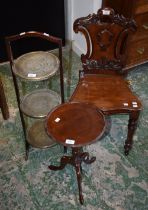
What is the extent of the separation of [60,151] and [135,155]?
73cm

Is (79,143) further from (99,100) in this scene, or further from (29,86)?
(29,86)

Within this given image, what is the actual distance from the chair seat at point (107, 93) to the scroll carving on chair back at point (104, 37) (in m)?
0.10

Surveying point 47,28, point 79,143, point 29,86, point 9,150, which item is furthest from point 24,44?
point 79,143

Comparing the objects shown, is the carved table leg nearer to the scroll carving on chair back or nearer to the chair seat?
the chair seat

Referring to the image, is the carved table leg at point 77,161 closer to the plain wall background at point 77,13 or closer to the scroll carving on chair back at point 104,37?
the scroll carving on chair back at point 104,37

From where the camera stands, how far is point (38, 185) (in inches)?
93.5

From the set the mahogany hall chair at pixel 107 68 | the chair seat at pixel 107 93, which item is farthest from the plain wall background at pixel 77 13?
the chair seat at pixel 107 93

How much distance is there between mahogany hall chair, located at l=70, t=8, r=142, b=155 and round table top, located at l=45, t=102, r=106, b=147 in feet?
0.68

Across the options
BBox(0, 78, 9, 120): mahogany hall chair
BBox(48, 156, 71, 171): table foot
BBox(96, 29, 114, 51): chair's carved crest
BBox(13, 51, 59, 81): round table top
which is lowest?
BBox(48, 156, 71, 171): table foot

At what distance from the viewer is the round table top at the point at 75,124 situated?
6.31ft

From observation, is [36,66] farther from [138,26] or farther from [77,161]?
[138,26]

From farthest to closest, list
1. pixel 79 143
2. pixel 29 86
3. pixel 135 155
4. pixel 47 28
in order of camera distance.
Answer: pixel 47 28 < pixel 29 86 < pixel 135 155 < pixel 79 143

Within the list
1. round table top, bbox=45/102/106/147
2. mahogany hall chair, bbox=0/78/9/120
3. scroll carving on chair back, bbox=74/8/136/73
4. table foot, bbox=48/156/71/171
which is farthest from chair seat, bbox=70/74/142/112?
mahogany hall chair, bbox=0/78/9/120

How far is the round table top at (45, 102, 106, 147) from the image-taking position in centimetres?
192
